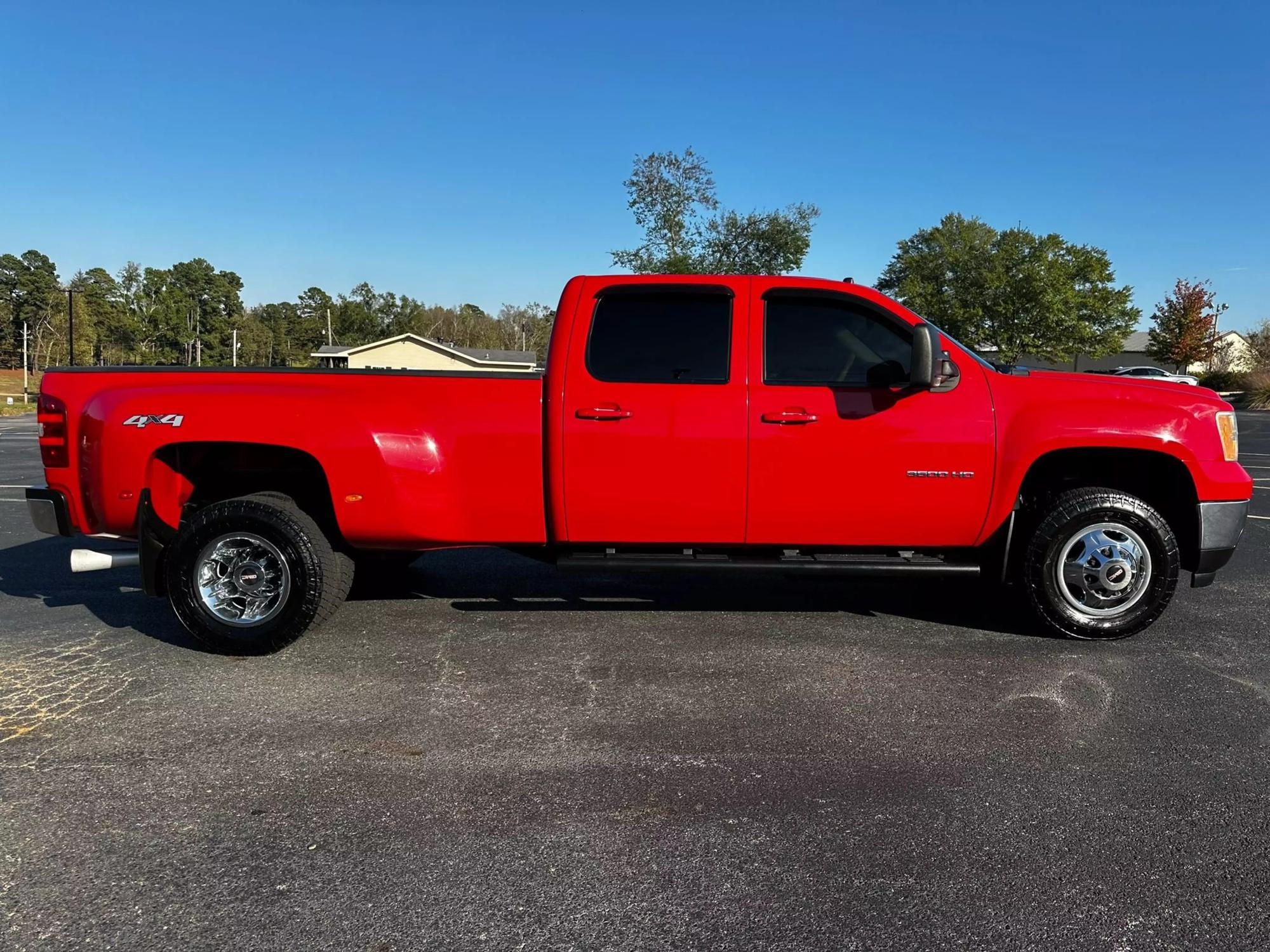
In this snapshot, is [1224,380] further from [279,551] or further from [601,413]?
[279,551]

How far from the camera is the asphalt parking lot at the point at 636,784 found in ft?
7.59

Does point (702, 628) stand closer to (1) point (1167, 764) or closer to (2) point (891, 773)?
(2) point (891, 773)

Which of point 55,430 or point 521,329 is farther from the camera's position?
point 521,329

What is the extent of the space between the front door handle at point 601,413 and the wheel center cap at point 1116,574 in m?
2.72

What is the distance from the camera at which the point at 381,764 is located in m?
3.23

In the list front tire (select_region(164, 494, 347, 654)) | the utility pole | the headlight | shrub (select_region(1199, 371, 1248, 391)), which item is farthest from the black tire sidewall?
shrub (select_region(1199, 371, 1248, 391))

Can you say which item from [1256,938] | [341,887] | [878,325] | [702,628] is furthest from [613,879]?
[878,325]

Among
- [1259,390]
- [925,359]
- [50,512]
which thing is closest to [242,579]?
[50,512]

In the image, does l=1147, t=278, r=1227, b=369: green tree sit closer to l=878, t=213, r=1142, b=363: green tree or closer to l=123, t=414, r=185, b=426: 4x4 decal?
l=878, t=213, r=1142, b=363: green tree

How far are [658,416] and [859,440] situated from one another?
3.50 feet

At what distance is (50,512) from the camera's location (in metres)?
4.55

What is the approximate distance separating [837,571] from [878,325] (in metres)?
1.37

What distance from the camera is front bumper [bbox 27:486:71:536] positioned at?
14.9 ft

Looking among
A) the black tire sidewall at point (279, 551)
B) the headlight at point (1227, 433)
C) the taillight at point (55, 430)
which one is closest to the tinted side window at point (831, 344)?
the headlight at point (1227, 433)
